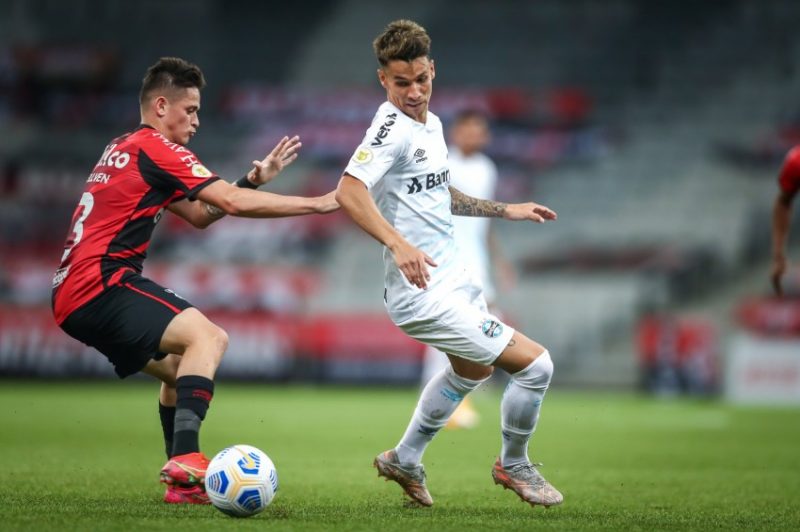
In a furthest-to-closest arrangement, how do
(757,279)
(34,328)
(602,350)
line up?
(757,279) < (602,350) < (34,328)

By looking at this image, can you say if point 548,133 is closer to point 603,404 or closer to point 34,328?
point 603,404

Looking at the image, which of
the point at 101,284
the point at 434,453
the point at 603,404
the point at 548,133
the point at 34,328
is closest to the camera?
the point at 101,284

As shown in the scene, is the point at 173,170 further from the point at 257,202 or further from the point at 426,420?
the point at 426,420

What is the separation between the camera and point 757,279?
72.9 feet

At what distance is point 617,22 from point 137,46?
37.8 feet

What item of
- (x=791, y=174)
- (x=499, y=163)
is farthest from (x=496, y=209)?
(x=499, y=163)

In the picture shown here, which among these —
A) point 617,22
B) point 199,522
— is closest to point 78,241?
point 199,522

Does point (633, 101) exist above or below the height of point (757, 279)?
above

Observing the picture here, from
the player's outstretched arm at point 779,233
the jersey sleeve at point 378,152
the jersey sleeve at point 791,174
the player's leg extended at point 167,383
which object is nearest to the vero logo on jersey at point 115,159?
the player's leg extended at point 167,383

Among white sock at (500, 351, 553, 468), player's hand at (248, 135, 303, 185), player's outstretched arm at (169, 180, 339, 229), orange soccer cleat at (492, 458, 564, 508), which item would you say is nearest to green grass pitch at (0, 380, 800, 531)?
orange soccer cleat at (492, 458, 564, 508)

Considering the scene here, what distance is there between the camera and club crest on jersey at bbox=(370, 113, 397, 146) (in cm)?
590

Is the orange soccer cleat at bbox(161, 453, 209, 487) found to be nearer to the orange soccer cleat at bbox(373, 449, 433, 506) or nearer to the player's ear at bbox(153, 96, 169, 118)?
the orange soccer cleat at bbox(373, 449, 433, 506)

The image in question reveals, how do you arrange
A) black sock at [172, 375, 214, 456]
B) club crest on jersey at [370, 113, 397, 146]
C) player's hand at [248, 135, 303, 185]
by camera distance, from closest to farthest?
black sock at [172, 375, 214, 456]
club crest on jersey at [370, 113, 397, 146]
player's hand at [248, 135, 303, 185]

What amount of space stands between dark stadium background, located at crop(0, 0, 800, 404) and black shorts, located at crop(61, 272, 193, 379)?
43.1 feet
